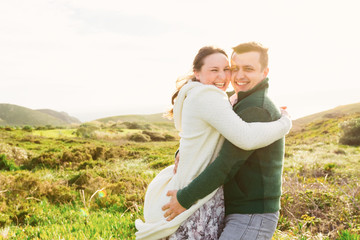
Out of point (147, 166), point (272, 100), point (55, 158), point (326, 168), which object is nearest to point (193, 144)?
point (272, 100)

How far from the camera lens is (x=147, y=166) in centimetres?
1266

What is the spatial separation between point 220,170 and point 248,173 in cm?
30

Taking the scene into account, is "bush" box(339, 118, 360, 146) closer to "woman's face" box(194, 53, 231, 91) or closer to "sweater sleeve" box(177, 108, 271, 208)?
"woman's face" box(194, 53, 231, 91)

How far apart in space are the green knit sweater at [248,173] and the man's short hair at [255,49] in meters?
0.20

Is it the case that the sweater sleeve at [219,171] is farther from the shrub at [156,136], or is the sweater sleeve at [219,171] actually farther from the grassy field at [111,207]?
the shrub at [156,136]

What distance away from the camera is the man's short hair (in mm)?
2709

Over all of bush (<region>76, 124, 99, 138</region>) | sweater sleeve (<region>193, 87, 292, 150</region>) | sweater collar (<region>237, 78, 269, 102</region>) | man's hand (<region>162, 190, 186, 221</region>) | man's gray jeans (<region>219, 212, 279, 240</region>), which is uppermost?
sweater collar (<region>237, 78, 269, 102</region>)

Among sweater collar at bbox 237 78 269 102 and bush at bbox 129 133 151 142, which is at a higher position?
sweater collar at bbox 237 78 269 102

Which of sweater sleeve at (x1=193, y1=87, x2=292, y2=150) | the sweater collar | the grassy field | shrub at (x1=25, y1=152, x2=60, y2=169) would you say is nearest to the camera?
sweater sleeve at (x1=193, y1=87, x2=292, y2=150)

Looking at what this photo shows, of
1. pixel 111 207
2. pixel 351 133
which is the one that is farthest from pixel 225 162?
pixel 351 133

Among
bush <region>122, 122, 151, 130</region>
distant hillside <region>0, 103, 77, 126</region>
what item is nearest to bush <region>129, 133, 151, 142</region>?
bush <region>122, 122, 151, 130</region>

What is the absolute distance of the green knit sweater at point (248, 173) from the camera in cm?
246

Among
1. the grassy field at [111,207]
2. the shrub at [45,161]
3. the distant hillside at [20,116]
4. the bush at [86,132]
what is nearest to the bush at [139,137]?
the bush at [86,132]

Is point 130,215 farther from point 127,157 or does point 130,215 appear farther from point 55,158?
point 127,157
